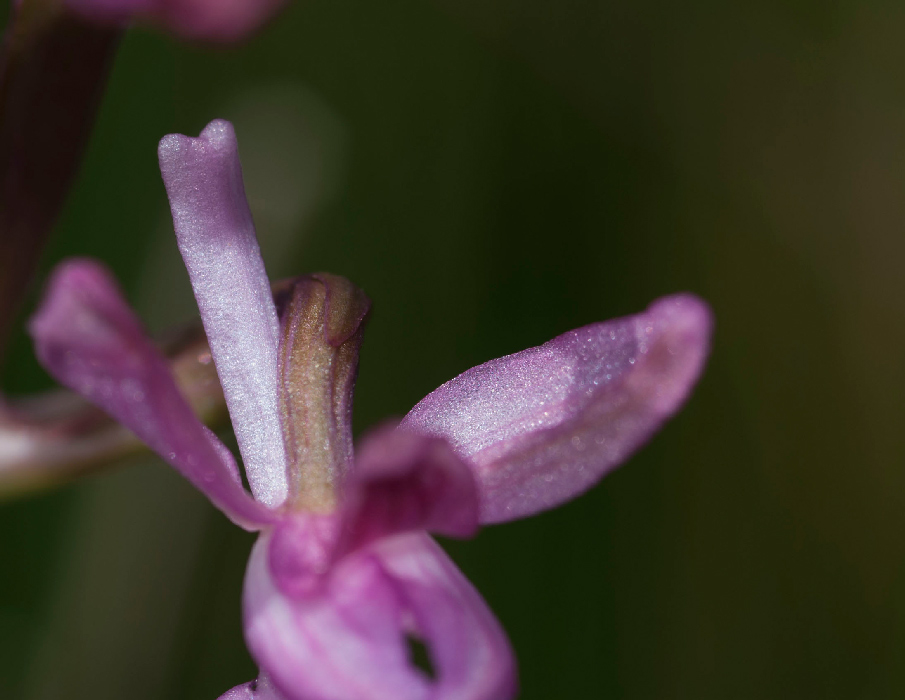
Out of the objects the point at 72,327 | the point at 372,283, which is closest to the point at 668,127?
the point at 372,283

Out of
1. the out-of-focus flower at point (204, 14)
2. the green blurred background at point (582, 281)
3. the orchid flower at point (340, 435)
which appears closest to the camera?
the out-of-focus flower at point (204, 14)

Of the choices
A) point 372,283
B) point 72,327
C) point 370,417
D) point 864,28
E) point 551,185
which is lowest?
point 370,417

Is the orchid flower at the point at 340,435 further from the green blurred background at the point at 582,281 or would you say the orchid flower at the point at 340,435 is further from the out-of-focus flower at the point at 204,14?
the green blurred background at the point at 582,281

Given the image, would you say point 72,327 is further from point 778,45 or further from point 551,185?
point 778,45

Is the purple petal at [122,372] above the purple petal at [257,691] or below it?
above

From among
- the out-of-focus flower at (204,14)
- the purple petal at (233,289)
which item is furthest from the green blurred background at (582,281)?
the out-of-focus flower at (204,14)

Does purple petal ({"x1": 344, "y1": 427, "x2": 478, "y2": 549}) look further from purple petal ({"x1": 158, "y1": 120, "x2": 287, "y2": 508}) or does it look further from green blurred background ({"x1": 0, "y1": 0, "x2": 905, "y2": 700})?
green blurred background ({"x1": 0, "y1": 0, "x2": 905, "y2": 700})

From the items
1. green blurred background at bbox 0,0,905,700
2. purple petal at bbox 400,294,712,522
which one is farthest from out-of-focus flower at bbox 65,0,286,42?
green blurred background at bbox 0,0,905,700
